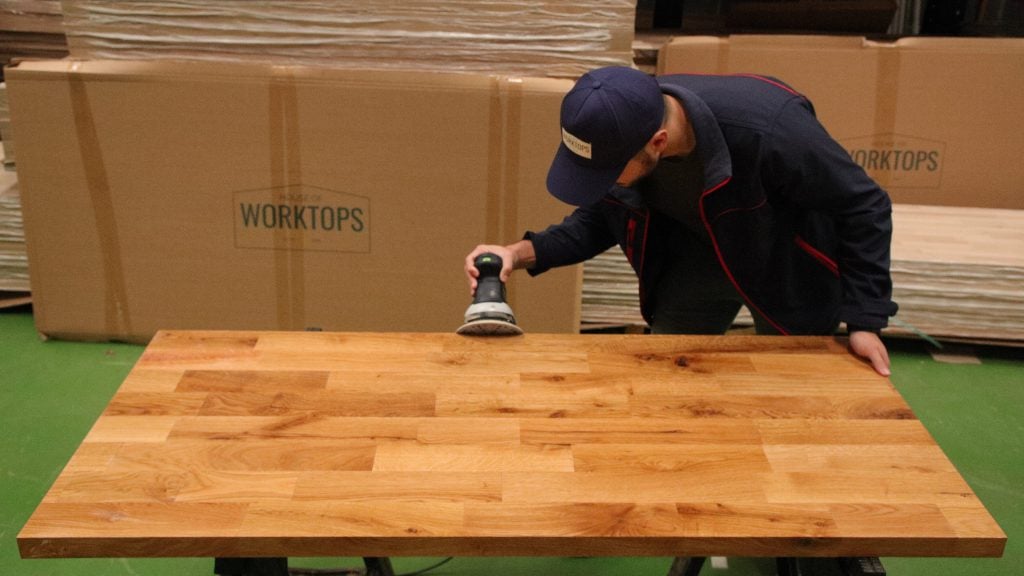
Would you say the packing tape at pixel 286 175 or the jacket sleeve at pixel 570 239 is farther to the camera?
the packing tape at pixel 286 175

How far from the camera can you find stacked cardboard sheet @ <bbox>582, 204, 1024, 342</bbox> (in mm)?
3615

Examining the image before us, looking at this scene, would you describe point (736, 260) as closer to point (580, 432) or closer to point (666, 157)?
point (666, 157)

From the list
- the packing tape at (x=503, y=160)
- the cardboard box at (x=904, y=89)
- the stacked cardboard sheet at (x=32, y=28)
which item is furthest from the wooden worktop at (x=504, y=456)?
the stacked cardboard sheet at (x=32, y=28)

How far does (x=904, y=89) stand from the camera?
3.92 metres

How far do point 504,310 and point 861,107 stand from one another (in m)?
2.59

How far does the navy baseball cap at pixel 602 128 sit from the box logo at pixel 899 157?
2.64m

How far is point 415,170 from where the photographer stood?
333 cm

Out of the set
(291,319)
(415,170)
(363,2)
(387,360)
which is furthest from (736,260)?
(291,319)

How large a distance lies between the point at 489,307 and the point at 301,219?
156 cm

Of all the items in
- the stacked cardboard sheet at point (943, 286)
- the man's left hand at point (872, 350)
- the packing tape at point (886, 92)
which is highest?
the packing tape at point (886, 92)

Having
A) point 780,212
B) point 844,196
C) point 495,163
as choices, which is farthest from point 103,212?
point 844,196

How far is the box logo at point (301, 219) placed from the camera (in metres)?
3.39

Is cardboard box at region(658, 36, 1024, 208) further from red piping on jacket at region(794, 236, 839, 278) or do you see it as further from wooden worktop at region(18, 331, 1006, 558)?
wooden worktop at region(18, 331, 1006, 558)

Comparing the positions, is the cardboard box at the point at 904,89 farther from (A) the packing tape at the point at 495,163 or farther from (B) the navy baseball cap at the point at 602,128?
(B) the navy baseball cap at the point at 602,128
